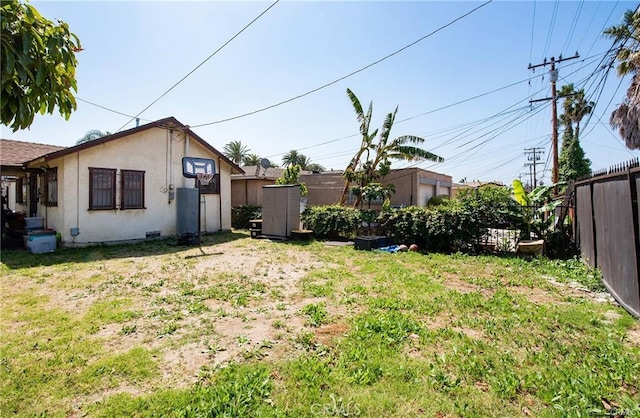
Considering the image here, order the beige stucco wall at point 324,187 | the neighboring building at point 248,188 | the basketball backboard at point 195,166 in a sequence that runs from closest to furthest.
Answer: the basketball backboard at point 195,166, the neighboring building at point 248,188, the beige stucco wall at point 324,187

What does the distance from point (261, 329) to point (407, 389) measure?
2.11 m

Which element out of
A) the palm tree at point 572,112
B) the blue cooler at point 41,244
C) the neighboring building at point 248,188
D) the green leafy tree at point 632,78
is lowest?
the blue cooler at point 41,244

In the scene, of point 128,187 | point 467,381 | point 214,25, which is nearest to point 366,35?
point 214,25

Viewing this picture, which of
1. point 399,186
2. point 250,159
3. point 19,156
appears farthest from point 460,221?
point 250,159

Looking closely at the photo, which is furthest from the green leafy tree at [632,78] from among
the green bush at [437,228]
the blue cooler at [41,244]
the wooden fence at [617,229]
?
the blue cooler at [41,244]

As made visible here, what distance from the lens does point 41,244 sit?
32.7ft

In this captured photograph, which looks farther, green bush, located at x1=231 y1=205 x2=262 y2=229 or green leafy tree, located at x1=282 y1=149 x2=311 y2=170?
green leafy tree, located at x1=282 y1=149 x2=311 y2=170

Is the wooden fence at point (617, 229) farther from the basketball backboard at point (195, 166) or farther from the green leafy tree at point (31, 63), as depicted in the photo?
the basketball backboard at point (195, 166)

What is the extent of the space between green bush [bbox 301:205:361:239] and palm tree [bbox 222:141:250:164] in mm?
37884

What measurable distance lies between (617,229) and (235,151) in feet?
157

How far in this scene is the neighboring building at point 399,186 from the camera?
22297 mm

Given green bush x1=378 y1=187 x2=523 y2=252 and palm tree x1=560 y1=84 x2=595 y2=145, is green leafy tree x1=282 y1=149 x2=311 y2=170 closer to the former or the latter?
palm tree x1=560 y1=84 x2=595 y2=145

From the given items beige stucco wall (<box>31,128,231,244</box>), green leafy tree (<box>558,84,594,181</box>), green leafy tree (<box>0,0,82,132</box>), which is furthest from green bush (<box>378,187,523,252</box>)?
green leafy tree (<box>558,84,594,181</box>)

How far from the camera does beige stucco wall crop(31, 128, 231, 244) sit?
10.9 meters
